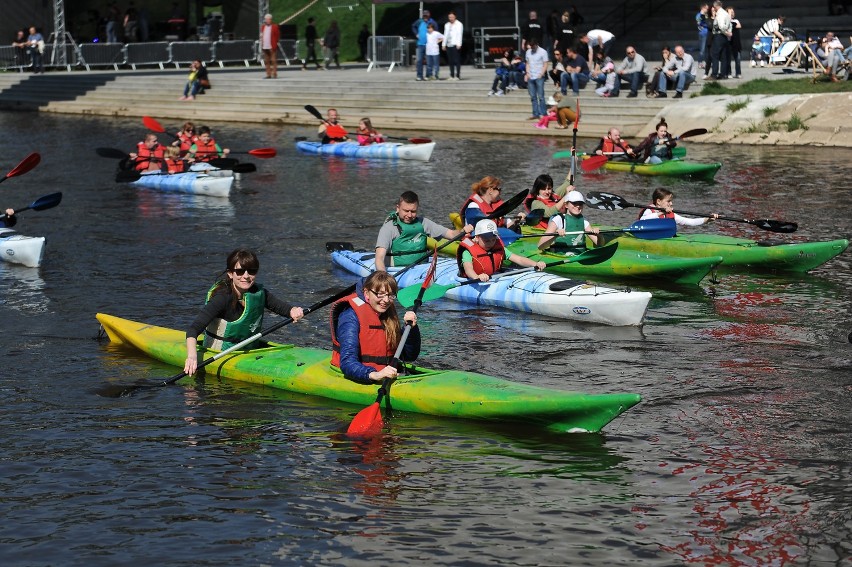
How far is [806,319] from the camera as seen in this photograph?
13.7m

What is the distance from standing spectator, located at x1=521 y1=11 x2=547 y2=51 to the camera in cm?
3428

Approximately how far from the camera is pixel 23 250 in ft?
54.8

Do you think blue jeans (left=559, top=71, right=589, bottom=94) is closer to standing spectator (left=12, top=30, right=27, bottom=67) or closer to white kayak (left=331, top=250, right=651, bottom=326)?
white kayak (left=331, top=250, right=651, bottom=326)

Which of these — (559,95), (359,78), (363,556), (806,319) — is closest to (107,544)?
(363,556)

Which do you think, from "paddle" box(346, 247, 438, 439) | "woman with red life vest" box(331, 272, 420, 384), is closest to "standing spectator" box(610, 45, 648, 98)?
"woman with red life vest" box(331, 272, 420, 384)

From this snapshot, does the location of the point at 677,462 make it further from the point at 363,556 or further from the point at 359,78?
the point at 359,78

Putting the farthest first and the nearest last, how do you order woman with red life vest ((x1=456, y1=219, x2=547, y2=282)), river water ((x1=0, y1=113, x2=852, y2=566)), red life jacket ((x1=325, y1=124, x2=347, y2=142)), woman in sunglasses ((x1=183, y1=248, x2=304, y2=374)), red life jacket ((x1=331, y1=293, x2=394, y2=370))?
red life jacket ((x1=325, y1=124, x2=347, y2=142)) < woman with red life vest ((x1=456, y1=219, x2=547, y2=282)) < woman in sunglasses ((x1=183, y1=248, x2=304, y2=374)) < red life jacket ((x1=331, y1=293, x2=394, y2=370)) < river water ((x1=0, y1=113, x2=852, y2=566))

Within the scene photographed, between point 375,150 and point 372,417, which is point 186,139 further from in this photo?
point 372,417

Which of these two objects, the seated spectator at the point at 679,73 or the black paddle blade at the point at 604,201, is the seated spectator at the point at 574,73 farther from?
the black paddle blade at the point at 604,201

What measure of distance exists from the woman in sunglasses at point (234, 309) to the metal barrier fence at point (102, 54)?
34.1m

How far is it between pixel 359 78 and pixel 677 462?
91.3ft

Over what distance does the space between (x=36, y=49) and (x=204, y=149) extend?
68.4 ft

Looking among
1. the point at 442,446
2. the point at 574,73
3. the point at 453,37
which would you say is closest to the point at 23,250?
the point at 442,446

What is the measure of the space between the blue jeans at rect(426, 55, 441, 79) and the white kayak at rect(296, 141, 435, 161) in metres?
6.61
